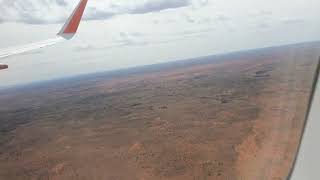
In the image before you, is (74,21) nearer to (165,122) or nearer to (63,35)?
(63,35)

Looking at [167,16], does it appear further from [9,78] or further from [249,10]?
[9,78]

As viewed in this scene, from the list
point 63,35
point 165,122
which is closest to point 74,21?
point 63,35

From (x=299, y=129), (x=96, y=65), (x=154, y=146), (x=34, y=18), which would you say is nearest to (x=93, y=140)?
(x=154, y=146)

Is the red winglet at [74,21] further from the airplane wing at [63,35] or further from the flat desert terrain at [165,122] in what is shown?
the flat desert terrain at [165,122]

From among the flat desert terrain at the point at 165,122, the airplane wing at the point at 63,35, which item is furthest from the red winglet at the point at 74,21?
the flat desert terrain at the point at 165,122

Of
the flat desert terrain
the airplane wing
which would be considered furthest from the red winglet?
the flat desert terrain

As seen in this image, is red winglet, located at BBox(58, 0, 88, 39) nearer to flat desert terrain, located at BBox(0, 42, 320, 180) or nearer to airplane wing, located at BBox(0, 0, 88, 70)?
airplane wing, located at BBox(0, 0, 88, 70)
